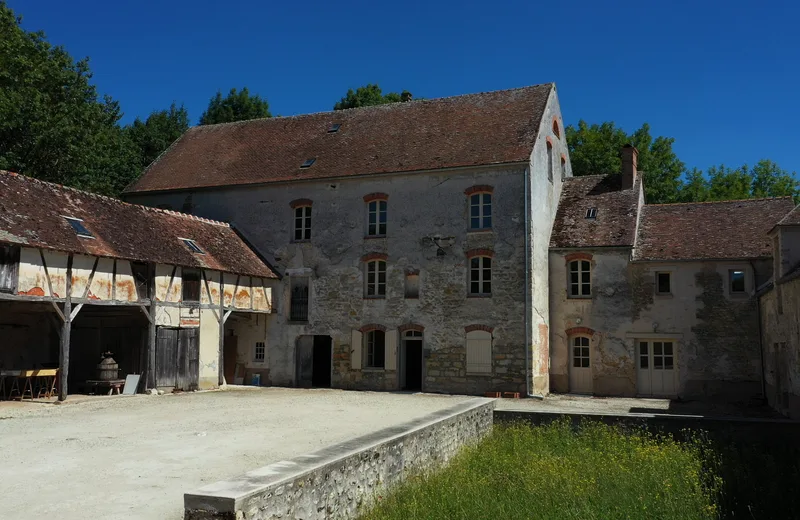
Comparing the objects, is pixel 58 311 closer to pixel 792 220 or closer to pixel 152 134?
pixel 792 220

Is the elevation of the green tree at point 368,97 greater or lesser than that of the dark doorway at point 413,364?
greater

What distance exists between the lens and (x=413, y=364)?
78.2 feet

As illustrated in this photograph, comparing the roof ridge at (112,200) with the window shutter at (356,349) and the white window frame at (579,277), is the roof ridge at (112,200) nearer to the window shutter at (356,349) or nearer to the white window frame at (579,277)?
the window shutter at (356,349)

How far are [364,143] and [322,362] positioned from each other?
26.2 ft

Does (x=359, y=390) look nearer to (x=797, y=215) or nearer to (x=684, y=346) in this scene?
(x=684, y=346)

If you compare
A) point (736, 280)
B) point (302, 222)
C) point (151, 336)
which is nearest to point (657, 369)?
point (736, 280)

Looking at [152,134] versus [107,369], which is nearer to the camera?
[107,369]

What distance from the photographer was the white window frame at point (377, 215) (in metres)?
23.7

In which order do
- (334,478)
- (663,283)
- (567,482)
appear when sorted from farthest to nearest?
(663,283)
(567,482)
(334,478)

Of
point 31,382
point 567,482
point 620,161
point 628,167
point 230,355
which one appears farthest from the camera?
point 620,161

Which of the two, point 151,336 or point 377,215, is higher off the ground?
point 377,215

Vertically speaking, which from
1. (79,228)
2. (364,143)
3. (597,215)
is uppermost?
(364,143)

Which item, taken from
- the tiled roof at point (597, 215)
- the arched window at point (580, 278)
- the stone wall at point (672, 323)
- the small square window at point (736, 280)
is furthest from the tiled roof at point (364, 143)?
the small square window at point (736, 280)

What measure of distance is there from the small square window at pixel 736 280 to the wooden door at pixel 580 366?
464 cm
